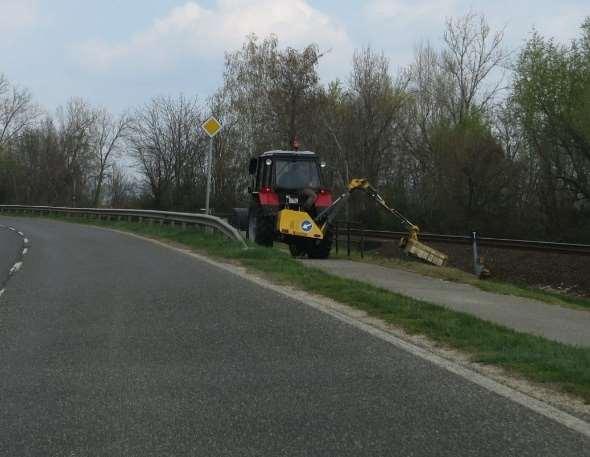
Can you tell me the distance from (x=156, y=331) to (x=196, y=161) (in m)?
48.5

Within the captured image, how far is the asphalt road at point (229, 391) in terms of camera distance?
474cm

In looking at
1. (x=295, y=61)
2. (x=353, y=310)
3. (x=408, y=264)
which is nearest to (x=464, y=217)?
(x=295, y=61)

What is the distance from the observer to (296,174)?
20.1 m

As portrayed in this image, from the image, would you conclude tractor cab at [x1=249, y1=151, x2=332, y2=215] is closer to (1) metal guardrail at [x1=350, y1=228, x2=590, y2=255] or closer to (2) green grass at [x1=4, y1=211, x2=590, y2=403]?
(1) metal guardrail at [x1=350, y1=228, x2=590, y2=255]

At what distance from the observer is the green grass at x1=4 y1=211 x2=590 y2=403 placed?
6723mm

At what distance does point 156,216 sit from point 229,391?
26.7m

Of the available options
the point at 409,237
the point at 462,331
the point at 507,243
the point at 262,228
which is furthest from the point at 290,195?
the point at 462,331

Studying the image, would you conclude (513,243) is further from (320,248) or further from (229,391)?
(229,391)

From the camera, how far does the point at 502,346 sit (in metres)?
7.91

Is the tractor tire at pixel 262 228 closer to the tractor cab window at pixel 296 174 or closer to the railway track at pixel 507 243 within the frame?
the tractor cab window at pixel 296 174

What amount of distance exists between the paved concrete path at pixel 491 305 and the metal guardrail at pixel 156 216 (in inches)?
185

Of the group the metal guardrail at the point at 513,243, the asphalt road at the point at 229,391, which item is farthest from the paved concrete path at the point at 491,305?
the metal guardrail at the point at 513,243

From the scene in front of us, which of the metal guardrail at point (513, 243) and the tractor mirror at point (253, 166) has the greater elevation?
the tractor mirror at point (253, 166)

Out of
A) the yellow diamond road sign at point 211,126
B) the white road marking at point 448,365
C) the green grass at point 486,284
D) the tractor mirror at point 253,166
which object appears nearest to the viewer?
the white road marking at point 448,365
